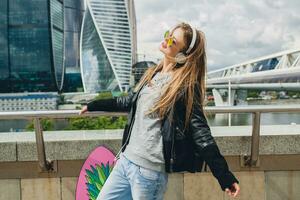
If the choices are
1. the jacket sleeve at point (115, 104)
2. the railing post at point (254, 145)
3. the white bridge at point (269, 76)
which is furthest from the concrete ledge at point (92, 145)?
the white bridge at point (269, 76)

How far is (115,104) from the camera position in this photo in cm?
254

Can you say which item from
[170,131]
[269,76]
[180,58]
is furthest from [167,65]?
[269,76]

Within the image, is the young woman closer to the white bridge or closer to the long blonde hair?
the long blonde hair

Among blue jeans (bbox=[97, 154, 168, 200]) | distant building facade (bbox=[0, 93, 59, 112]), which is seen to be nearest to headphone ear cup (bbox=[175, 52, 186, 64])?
blue jeans (bbox=[97, 154, 168, 200])

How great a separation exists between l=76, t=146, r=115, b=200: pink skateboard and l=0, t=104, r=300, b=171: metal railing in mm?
266

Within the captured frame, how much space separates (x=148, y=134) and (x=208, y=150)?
0.31m

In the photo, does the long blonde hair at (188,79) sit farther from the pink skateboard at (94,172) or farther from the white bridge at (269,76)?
the white bridge at (269,76)

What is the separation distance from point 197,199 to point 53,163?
1.20m

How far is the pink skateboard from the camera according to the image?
11.5 ft

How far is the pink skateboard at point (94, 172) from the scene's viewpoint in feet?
11.5

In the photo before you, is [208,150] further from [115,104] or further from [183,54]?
[115,104]

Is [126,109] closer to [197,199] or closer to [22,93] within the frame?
[197,199]

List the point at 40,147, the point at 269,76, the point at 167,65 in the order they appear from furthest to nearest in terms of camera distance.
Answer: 1. the point at 269,76
2. the point at 40,147
3. the point at 167,65

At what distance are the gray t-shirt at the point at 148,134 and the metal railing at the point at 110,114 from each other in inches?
37.4
